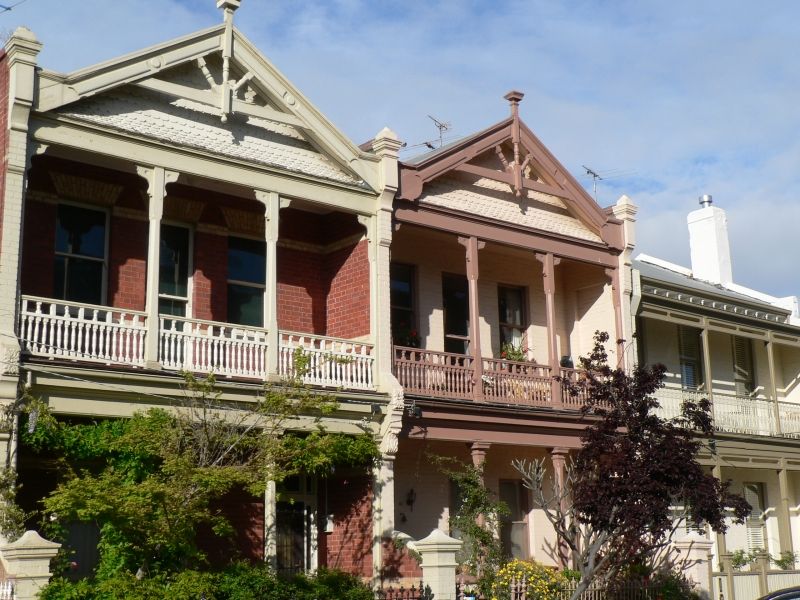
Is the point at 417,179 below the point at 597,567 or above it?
above

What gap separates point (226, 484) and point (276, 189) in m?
6.24

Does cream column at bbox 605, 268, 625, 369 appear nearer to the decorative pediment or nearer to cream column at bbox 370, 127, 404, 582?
cream column at bbox 370, 127, 404, 582

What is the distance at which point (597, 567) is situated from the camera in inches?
712

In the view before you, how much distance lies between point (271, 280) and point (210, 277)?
1.92 metres

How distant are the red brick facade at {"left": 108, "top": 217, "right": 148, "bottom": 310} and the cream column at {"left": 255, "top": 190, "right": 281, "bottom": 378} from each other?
87.8 inches

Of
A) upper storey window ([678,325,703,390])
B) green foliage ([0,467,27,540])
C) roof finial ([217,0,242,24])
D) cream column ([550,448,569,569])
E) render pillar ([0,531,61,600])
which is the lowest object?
render pillar ([0,531,61,600])

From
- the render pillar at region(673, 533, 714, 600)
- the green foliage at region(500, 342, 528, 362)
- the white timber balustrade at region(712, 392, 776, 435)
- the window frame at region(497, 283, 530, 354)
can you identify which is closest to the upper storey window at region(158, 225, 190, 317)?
the green foliage at region(500, 342, 528, 362)

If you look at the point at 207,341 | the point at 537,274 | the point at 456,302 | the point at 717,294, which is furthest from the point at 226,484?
the point at 717,294

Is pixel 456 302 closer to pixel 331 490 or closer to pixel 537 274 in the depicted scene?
pixel 537 274

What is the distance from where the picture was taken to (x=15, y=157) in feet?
52.2

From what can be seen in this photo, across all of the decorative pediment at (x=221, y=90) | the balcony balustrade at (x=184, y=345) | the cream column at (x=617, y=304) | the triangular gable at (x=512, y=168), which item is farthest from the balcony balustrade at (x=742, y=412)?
the decorative pediment at (x=221, y=90)

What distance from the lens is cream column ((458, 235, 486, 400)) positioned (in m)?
21.4

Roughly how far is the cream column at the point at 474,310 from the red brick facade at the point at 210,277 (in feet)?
15.5

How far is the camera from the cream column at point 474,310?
21.4 m
